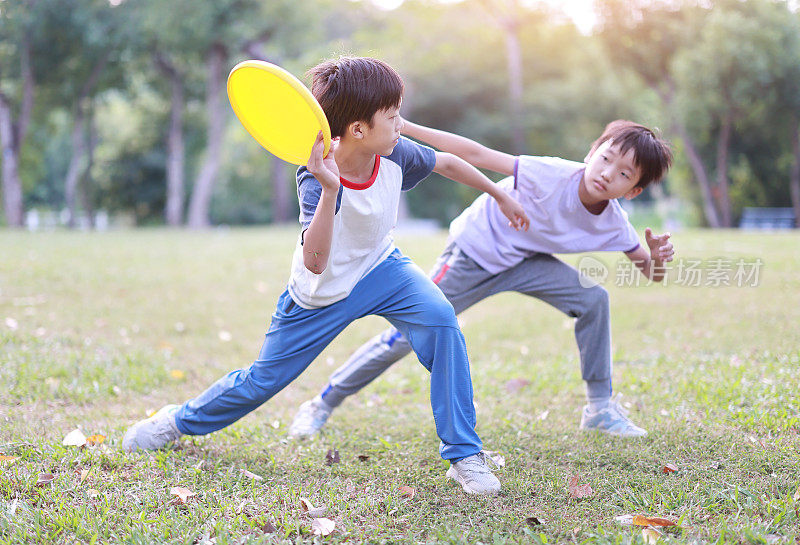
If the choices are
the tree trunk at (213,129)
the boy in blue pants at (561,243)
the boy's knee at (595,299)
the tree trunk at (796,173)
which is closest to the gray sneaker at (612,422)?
the boy in blue pants at (561,243)

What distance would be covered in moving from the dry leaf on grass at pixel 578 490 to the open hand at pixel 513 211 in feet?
3.80

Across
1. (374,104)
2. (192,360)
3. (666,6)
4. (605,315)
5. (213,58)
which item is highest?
(666,6)

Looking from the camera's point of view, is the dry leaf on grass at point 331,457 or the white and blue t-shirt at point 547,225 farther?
the white and blue t-shirt at point 547,225

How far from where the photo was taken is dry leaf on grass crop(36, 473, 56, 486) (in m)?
2.92

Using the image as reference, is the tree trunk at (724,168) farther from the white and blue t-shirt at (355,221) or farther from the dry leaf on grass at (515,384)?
the white and blue t-shirt at (355,221)

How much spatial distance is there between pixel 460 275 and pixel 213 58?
63.2 ft

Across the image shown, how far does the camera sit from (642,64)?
21969mm

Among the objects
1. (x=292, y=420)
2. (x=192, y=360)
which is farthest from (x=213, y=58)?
(x=292, y=420)

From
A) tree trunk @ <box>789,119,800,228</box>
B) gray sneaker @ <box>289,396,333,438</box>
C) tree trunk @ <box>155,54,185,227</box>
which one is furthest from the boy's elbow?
tree trunk @ <box>789,119,800,228</box>

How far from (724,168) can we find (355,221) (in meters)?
21.4

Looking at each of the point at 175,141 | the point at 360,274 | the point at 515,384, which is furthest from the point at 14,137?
the point at 360,274

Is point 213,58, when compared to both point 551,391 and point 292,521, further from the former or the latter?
point 292,521

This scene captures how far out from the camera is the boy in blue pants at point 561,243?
3.38 m

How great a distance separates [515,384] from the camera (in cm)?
478
